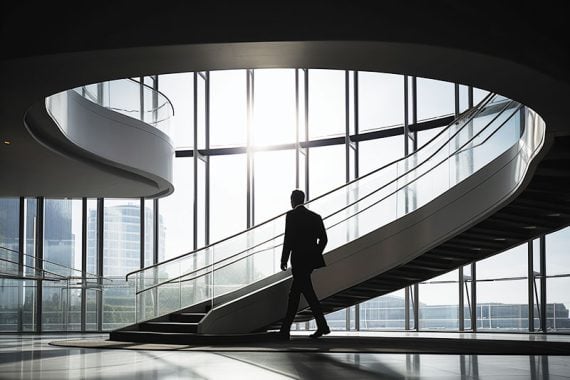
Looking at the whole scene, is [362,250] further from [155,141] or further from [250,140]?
[250,140]

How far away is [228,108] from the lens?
2273cm

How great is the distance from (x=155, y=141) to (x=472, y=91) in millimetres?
7957

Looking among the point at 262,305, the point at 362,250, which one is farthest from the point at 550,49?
the point at 262,305

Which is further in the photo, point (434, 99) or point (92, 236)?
point (92, 236)

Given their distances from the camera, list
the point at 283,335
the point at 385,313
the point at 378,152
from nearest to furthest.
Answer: the point at 283,335 < the point at 385,313 < the point at 378,152

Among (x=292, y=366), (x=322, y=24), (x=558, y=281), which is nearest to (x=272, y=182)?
(x=558, y=281)

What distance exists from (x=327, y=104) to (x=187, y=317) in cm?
1063

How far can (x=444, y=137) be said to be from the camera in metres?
12.2

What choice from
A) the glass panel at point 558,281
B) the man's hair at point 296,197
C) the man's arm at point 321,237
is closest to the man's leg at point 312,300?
the man's arm at point 321,237

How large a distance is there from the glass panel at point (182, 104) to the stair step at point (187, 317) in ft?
35.7

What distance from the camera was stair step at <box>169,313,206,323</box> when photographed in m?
12.3

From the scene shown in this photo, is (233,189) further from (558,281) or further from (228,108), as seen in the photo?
(558,281)

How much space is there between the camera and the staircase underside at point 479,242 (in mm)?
9609

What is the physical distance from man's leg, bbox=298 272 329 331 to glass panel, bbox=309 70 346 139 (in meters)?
11.9
